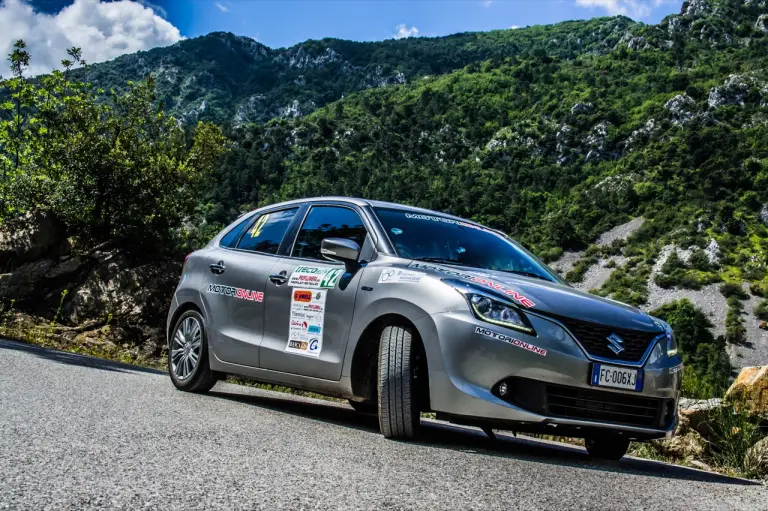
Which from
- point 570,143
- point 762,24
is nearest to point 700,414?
point 570,143

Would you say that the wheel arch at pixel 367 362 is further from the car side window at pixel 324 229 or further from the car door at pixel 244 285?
the car door at pixel 244 285

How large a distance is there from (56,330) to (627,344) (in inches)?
438

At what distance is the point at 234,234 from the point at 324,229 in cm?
146

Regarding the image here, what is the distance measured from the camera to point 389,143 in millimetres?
151000

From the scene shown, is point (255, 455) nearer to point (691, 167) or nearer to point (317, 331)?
point (317, 331)

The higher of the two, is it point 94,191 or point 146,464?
point 94,191

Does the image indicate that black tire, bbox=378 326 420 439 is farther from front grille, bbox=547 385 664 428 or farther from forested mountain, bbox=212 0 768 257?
forested mountain, bbox=212 0 768 257

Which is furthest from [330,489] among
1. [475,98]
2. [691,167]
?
[475,98]

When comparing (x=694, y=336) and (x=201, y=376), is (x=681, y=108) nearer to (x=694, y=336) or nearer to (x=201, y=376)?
(x=694, y=336)

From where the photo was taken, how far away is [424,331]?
15.6 feet

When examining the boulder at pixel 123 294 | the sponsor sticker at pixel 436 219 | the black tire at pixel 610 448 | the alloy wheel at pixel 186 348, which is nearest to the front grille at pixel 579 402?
the black tire at pixel 610 448

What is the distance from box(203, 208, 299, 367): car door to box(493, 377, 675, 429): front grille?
8.00 ft

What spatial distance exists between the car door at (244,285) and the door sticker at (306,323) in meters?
0.45

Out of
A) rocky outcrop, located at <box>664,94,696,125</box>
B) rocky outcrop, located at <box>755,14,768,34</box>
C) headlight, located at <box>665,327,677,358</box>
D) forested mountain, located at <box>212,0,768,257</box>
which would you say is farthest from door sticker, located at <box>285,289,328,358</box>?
rocky outcrop, located at <box>755,14,768,34</box>
